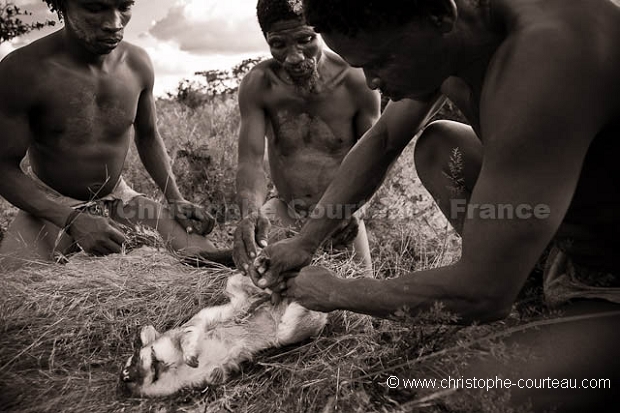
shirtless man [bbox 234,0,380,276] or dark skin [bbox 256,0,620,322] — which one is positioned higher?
dark skin [bbox 256,0,620,322]

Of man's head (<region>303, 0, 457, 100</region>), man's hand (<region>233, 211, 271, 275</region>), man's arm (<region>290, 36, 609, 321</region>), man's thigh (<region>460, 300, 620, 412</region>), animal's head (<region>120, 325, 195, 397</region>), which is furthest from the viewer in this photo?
man's hand (<region>233, 211, 271, 275</region>)

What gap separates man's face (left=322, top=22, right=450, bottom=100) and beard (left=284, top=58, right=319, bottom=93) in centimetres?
164

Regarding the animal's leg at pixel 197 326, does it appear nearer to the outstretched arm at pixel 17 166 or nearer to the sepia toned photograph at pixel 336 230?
the sepia toned photograph at pixel 336 230

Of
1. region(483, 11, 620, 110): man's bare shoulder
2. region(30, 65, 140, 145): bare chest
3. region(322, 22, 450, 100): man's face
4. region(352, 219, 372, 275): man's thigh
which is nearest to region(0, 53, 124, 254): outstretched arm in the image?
region(30, 65, 140, 145): bare chest

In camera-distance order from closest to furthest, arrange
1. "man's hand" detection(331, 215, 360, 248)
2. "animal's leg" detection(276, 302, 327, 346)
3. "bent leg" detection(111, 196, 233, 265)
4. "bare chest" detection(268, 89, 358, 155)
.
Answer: "animal's leg" detection(276, 302, 327, 346) → "man's hand" detection(331, 215, 360, 248) → "bent leg" detection(111, 196, 233, 265) → "bare chest" detection(268, 89, 358, 155)

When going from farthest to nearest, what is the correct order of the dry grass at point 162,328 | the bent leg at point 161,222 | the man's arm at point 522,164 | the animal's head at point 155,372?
1. the bent leg at point 161,222
2. the animal's head at point 155,372
3. the dry grass at point 162,328
4. the man's arm at point 522,164

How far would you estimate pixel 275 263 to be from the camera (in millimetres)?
2338

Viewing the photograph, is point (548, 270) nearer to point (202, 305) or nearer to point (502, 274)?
point (502, 274)

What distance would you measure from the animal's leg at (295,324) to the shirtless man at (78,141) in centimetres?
93

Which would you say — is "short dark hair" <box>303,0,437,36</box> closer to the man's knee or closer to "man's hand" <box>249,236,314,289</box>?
"man's hand" <box>249,236,314,289</box>

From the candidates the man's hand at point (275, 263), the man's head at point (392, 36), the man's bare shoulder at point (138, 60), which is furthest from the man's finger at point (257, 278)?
the man's bare shoulder at point (138, 60)

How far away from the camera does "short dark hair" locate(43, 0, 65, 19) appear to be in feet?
11.8

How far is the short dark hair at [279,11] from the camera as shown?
3371 mm

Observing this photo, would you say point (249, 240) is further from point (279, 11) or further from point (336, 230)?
point (279, 11)
